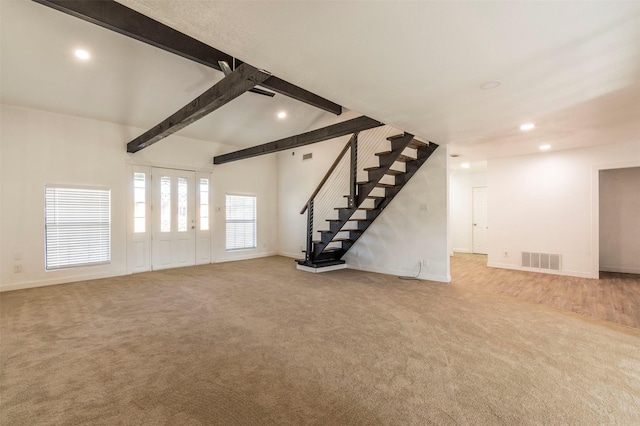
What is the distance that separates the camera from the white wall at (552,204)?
534 centimetres

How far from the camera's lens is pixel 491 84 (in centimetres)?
261

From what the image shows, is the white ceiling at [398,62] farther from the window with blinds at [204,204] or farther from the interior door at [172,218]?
the window with blinds at [204,204]

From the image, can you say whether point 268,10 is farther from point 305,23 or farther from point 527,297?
point 527,297

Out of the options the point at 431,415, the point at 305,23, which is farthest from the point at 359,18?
the point at 431,415

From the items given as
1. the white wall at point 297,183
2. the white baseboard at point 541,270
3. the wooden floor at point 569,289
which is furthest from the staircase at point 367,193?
the white baseboard at point 541,270

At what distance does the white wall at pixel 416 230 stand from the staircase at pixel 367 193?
162 mm

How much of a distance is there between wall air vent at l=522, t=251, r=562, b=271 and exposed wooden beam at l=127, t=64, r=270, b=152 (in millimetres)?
6356

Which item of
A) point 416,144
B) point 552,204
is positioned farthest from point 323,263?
point 552,204

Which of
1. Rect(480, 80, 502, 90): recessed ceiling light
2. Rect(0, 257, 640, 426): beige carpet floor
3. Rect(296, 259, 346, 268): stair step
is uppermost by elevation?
Rect(480, 80, 502, 90): recessed ceiling light

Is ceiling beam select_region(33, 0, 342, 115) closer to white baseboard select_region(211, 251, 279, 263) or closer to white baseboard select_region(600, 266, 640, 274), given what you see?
white baseboard select_region(211, 251, 279, 263)

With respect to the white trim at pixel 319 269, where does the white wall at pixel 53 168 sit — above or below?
above

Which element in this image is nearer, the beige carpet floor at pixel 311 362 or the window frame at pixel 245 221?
the beige carpet floor at pixel 311 362

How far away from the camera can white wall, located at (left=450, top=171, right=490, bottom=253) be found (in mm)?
8867

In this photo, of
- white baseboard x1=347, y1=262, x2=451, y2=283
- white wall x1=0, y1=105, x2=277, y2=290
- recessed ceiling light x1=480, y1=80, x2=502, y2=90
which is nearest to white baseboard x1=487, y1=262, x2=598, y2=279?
white baseboard x1=347, y1=262, x2=451, y2=283
